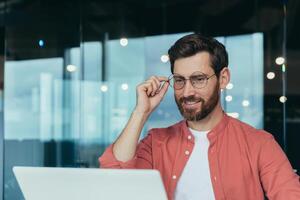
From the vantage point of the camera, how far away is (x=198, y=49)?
5.03 ft

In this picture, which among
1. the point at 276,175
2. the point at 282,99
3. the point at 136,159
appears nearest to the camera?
the point at 276,175

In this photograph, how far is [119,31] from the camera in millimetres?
5324

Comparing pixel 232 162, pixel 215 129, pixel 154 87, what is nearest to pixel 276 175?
pixel 232 162

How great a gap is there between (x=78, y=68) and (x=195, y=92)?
395 cm

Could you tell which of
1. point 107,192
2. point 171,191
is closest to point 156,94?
point 171,191

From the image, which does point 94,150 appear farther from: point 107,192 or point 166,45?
point 107,192

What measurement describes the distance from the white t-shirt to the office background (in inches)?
134

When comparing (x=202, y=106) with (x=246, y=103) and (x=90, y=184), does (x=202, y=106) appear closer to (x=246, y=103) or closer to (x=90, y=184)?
(x=90, y=184)

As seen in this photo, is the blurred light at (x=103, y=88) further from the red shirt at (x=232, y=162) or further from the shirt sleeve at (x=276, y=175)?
the shirt sleeve at (x=276, y=175)

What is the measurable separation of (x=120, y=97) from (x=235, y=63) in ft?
4.13

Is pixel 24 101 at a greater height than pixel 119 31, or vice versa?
pixel 119 31

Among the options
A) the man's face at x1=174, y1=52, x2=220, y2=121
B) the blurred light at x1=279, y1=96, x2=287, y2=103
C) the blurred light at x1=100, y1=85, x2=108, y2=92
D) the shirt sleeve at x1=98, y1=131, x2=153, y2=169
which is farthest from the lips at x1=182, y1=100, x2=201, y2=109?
the blurred light at x1=100, y1=85, x2=108, y2=92

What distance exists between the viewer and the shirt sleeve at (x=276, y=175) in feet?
4.57

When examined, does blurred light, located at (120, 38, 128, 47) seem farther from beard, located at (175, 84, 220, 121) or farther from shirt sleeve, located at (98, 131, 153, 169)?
beard, located at (175, 84, 220, 121)
